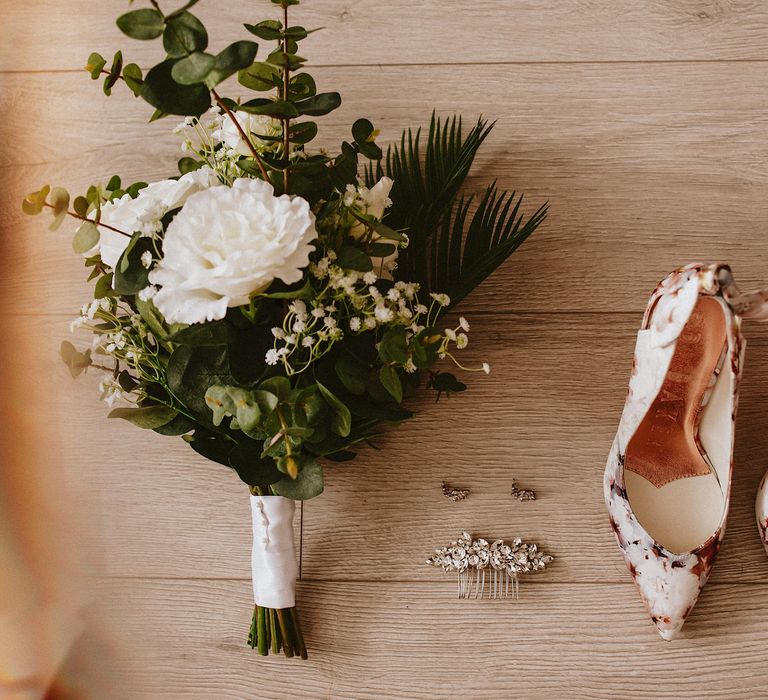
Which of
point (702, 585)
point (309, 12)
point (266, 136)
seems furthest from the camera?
point (309, 12)

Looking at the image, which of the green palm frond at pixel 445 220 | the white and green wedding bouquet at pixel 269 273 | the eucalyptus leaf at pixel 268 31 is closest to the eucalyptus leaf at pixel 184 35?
the white and green wedding bouquet at pixel 269 273

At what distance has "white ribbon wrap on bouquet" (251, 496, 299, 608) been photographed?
814 millimetres

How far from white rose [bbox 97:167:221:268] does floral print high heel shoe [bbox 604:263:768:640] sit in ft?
1.70

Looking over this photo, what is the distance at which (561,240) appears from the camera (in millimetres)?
888

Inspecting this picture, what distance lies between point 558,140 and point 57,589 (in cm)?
89

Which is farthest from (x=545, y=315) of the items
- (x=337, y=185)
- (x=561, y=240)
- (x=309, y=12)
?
(x=309, y=12)

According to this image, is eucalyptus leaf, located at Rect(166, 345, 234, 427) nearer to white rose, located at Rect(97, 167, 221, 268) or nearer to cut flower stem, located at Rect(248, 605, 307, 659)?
white rose, located at Rect(97, 167, 221, 268)

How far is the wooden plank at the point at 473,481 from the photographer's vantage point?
0.86 metres

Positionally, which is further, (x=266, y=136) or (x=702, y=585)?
(x=702, y=585)

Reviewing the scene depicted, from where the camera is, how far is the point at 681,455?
0.86 m

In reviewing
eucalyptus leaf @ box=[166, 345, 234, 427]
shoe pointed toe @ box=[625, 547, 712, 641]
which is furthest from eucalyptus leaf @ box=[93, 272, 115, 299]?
shoe pointed toe @ box=[625, 547, 712, 641]

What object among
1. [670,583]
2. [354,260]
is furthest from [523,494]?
[354,260]

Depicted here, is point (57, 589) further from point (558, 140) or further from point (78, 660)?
point (558, 140)

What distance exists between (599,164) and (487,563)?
54 centimetres
